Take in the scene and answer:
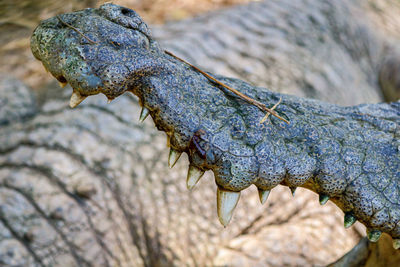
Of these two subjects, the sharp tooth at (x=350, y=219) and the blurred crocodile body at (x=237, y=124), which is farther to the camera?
the sharp tooth at (x=350, y=219)

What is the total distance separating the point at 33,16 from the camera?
1315 mm

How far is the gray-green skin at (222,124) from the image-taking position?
998mm

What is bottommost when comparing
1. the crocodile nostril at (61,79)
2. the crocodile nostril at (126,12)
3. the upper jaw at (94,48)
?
the crocodile nostril at (61,79)

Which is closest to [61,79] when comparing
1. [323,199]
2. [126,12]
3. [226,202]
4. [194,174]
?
[126,12]

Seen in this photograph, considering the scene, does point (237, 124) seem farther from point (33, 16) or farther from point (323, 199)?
point (33, 16)

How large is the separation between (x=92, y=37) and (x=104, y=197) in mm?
1094

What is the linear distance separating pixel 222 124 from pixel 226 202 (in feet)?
0.65

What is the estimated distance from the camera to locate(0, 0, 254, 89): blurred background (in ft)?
4.17

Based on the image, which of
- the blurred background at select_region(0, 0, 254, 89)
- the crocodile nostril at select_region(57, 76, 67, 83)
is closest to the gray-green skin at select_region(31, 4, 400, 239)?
the crocodile nostril at select_region(57, 76, 67, 83)

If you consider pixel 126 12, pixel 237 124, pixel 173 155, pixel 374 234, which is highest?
pixel 126 12

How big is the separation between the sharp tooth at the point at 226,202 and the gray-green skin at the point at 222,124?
1.3 inches

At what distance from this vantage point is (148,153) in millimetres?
2154

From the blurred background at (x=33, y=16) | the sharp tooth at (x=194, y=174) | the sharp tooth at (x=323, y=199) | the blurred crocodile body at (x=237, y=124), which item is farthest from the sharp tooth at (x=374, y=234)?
the blurred background at (x=33, y=16)

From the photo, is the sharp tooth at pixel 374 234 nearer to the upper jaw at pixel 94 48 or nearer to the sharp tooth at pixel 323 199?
the sharp tooth at pixel 323 199
